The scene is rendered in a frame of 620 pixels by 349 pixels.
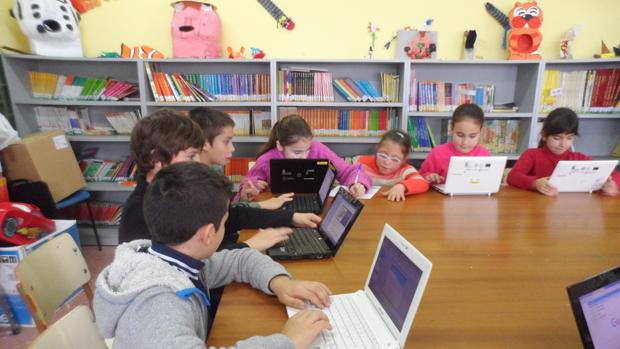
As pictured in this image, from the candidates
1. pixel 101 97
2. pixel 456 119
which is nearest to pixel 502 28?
pixel 456 119

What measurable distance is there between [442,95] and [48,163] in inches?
122

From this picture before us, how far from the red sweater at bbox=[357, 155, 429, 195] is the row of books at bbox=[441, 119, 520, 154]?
3.97ft

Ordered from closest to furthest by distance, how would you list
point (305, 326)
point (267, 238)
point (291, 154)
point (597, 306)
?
point (597, 306) < point (305, 326) < point (267, 238) < point (291, 154)

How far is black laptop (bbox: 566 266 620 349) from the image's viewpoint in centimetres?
67

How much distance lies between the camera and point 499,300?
37.2 inches

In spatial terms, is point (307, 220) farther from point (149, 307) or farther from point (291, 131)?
point (291, 131)

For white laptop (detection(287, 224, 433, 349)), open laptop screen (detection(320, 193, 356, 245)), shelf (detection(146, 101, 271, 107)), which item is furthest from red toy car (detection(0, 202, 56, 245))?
white laptop (detection(287, 224, 433, 349))

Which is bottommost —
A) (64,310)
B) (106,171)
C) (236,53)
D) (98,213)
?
(64,310)

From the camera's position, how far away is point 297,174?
1.84 meters

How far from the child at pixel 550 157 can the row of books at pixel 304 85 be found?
155cm

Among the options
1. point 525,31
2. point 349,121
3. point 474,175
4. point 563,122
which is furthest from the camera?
point 349,121

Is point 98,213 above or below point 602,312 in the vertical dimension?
below

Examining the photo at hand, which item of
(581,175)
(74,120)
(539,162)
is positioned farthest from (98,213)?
(581,175)

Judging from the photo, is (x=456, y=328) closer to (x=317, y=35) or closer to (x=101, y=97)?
(x=317, y=35)
